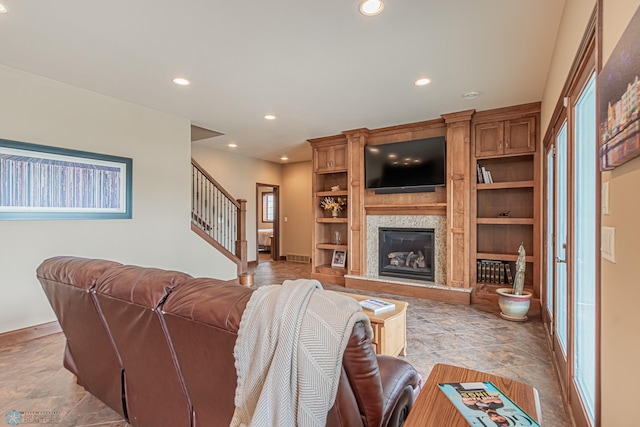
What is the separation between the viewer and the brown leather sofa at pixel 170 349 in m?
1.02

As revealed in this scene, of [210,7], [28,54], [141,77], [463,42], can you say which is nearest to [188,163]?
[141,77]

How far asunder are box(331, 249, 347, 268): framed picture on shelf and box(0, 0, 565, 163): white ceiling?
268 cm

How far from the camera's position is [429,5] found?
2.10 metres

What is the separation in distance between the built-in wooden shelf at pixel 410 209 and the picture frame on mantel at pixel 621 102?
3.43 meters

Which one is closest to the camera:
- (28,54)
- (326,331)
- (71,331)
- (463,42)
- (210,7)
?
(326,331)

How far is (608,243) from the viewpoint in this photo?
45.6 inches

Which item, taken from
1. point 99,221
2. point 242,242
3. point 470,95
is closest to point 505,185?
point 470,95

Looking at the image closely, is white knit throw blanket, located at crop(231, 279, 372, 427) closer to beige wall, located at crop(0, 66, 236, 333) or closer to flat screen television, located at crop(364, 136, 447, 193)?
beige wall, located at crop(0, 66, 236, 333)

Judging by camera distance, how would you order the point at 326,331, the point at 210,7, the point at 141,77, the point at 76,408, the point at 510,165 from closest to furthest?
the point at 326,331, the point at 76,408, the point at 210,7, the point at 141,77, the point at 510,165

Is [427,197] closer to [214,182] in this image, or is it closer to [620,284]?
[214,182]

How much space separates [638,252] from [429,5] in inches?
76.3

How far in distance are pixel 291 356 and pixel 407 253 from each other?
4379 millimetres

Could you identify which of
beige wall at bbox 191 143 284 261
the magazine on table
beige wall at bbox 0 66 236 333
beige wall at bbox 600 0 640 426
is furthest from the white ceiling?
beige wall at bbox 191 143 284 261

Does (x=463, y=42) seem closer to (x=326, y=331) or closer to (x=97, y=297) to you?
(x=326, y=331)
